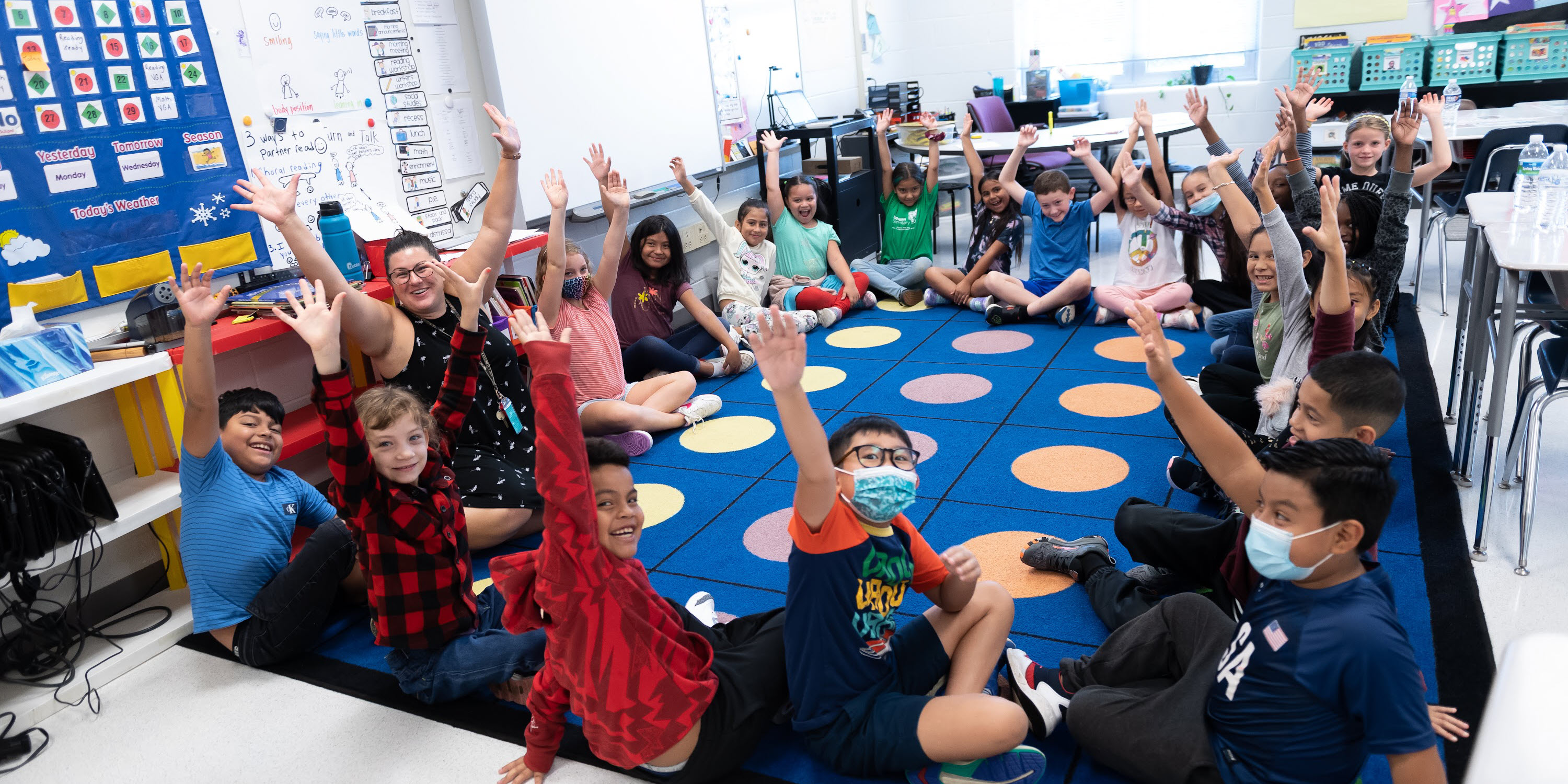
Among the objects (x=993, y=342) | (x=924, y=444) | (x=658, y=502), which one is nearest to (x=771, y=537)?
(x=658, y=502)

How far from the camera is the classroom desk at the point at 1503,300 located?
2.32 m

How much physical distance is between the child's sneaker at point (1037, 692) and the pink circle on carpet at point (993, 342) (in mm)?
2452

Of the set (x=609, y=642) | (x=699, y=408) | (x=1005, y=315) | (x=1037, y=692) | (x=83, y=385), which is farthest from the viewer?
(x=1005, y=315)

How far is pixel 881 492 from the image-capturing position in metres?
1.60

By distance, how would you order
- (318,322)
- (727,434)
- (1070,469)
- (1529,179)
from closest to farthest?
1. (318,322)
2. (1070,469)
3. (1529,179)
4. (727,434)

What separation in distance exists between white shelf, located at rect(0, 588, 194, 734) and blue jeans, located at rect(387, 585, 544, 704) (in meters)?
0.84

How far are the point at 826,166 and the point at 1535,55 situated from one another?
410 centimetres

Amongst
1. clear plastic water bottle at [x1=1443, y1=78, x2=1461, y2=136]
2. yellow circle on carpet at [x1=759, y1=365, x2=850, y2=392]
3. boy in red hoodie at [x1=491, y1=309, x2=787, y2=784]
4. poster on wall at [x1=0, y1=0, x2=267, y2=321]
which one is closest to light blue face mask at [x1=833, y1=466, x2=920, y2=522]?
boy in red hoodie at [x1=491, y1=309, x2=787, y2=784]

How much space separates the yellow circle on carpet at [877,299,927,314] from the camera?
509cm

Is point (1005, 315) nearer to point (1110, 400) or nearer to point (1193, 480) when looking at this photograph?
point (1110, 400)

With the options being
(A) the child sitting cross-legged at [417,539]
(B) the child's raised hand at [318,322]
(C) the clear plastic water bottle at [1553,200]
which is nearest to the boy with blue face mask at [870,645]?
(A) the child sitting cross-legged at [417,539]

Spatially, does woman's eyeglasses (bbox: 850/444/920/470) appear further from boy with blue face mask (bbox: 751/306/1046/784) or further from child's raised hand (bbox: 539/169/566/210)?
child's raised hand (bbox: 539/169/566/210)

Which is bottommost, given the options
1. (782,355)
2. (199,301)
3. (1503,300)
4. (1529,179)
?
(1503,300)

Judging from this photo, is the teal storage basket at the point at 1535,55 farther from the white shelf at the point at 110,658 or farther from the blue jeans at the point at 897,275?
the white shelf at the point at 110,658
